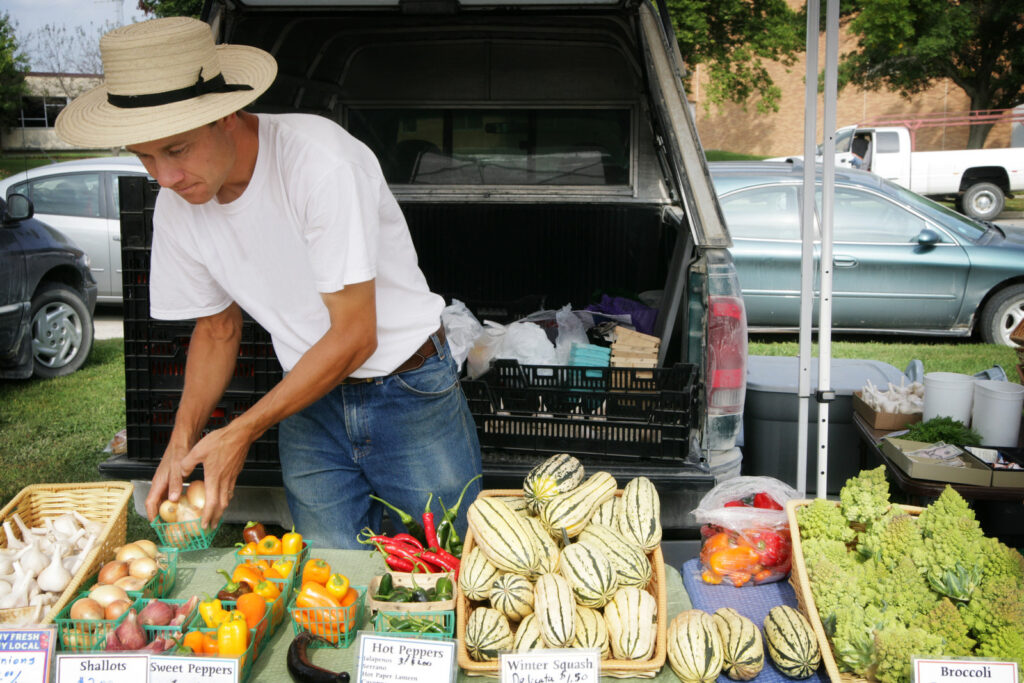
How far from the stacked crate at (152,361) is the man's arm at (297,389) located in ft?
4.16

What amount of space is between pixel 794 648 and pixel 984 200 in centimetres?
1864

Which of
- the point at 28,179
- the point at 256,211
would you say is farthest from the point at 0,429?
the point at 256,211

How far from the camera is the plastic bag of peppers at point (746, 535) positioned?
253 centimetres

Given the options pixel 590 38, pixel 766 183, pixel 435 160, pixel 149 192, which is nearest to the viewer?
pixel 149 192

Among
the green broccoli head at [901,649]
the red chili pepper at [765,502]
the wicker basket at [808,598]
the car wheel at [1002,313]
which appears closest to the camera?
the green broccoli head at [901,649]

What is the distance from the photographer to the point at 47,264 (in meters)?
7.24

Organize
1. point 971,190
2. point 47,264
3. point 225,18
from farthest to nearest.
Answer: point 971,190 → point 47,264 → point 225,18

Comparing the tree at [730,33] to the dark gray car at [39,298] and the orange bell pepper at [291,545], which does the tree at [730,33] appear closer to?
the dark gray car at [39,298]

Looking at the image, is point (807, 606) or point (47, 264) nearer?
point (807, 606)

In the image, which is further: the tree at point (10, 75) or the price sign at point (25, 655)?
the tree at point (10, 75)

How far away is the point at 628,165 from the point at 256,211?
3835 mm

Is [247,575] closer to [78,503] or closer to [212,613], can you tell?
[212,613]

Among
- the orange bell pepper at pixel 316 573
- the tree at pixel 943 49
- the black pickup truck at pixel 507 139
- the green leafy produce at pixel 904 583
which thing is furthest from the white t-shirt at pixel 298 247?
the tree at pixel 943 49

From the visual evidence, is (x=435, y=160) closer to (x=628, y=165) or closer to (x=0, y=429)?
(x=628, y=165)
